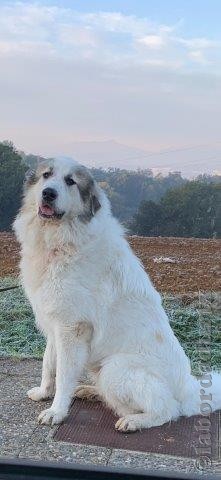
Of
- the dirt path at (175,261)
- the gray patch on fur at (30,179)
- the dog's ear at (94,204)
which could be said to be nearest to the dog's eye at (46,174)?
the gray patch on fur at (30,179)

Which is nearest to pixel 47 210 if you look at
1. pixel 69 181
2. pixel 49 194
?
pixel 49 194

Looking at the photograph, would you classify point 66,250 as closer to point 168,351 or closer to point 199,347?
point 168,351

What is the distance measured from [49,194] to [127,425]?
153cm

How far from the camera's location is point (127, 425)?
11.9 ft

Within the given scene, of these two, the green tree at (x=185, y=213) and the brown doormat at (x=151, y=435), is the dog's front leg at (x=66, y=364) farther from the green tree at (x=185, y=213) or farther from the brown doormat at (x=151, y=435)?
the green tree at (x=185, y=213)

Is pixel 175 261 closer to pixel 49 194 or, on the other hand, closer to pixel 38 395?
pixel 38 395

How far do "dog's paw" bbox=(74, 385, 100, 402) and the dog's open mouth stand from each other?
4.26 ft

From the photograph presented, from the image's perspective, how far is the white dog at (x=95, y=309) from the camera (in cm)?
373

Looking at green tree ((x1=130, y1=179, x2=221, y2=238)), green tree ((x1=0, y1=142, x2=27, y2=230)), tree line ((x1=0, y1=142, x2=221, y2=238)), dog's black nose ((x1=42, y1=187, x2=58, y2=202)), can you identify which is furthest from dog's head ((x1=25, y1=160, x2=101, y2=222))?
green tree ((x1=130, y1=179, x2=221, y2=238))

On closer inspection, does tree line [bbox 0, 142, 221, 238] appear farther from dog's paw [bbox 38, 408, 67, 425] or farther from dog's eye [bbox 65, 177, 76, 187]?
dog's paw [bbox 38, 408, 67, 425]

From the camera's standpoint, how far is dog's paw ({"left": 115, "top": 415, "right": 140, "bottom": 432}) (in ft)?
11.9

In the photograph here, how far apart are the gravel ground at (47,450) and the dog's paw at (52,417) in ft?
0.14

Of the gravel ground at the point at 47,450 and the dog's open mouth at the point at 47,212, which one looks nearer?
the gravel ground at the point at 47,450

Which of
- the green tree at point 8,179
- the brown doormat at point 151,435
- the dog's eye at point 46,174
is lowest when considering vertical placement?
the brown doormat at point 151,435
